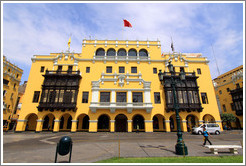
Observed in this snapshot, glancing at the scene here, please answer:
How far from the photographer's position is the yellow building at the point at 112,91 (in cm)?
2425

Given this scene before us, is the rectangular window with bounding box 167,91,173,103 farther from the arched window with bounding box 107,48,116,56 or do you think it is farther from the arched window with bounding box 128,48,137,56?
the arched window with bounding box 107,48,116,56

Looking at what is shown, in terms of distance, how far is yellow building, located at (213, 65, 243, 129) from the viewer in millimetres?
34219

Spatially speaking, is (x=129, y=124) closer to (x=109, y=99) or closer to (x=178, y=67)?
(x=109, y=99)

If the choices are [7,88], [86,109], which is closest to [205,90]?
[86,109]

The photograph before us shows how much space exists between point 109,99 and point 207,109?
20.2m

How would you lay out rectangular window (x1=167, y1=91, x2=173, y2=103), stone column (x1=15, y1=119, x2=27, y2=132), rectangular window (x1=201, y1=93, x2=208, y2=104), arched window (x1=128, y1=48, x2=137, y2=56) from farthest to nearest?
1. arched window (x1=128, y1=48, x2=137, y2=56)
2. rectangular window (x1=201, y1=93, x2=208, y2=104)
3. rectangular window (x1=167, y1=91, x2=173, y2=103)
4. stone column (x1=15, y1=119, x2=27, y2=132)

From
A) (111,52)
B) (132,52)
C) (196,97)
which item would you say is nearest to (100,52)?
(111,52)

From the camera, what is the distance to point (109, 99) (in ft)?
82.8

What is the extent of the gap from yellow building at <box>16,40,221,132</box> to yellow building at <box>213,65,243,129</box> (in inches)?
585

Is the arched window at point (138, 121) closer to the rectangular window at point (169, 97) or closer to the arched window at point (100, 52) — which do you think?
the rectangular window at point (169, 97)

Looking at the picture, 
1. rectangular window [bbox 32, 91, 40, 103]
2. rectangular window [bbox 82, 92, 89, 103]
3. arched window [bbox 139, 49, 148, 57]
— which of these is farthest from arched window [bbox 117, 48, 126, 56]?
rectangular window [bbox 32, 91, 40, 103]

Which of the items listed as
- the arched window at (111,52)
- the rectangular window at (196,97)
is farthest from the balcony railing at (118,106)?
the arched window at (111,52)

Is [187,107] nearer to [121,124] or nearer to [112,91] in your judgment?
[121,124]

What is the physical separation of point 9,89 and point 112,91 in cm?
2893
